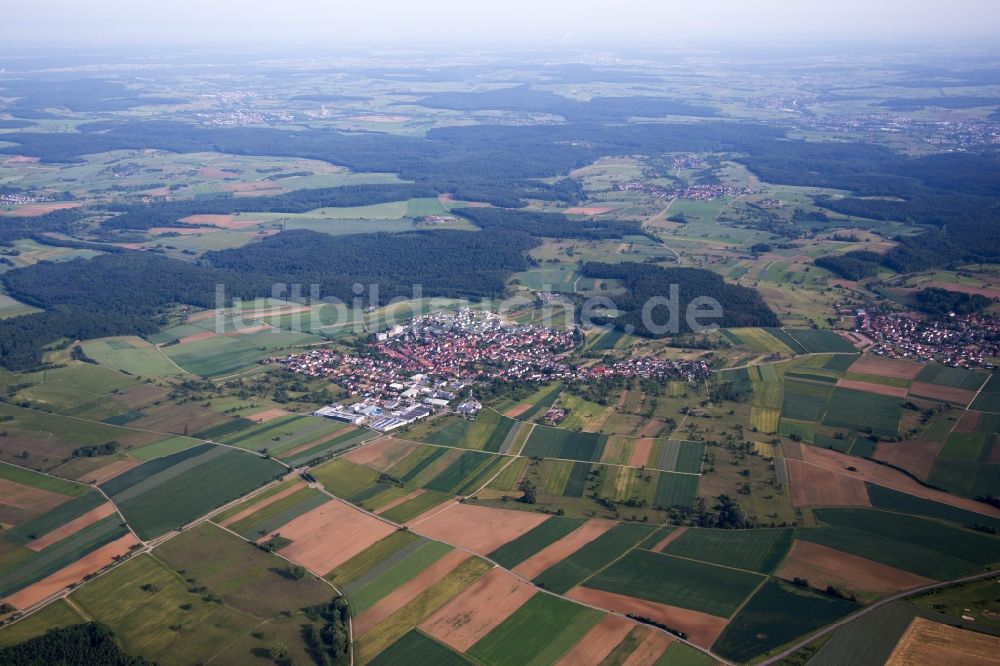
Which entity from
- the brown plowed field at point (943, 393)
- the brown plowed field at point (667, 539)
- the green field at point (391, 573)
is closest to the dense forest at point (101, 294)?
the green field at point (391, 573)

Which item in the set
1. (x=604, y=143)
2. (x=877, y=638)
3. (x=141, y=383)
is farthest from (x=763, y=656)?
(x=604, y=143)

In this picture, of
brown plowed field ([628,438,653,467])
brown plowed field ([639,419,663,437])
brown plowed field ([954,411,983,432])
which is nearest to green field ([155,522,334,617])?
brown plowed field ([628,438,653,467])

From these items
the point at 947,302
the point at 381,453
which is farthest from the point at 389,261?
the point at 947,302

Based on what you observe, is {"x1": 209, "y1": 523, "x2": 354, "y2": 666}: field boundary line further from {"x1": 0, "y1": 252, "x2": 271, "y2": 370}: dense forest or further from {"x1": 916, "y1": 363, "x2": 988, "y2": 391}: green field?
{"x1": 916, "y1": 363, "x2": 988, "y2": 391}: green field

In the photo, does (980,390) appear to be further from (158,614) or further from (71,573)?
(71,573)

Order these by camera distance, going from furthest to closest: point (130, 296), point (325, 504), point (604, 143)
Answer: point (604, 143)
point (130, 296)
point (325, 504)

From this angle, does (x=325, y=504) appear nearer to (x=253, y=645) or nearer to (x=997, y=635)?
(x=253, y=645)

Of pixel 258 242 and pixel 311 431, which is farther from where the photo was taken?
pixel 258 242
